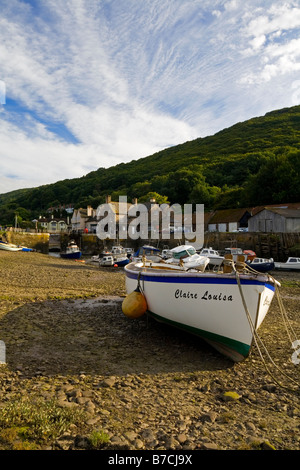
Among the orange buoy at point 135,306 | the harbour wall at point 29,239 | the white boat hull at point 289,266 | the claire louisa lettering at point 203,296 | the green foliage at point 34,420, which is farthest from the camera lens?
the harbour wall at point 29,239

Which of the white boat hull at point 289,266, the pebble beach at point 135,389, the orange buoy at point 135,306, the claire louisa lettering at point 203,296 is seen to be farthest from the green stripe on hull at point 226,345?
the white boat hull at point 289,266

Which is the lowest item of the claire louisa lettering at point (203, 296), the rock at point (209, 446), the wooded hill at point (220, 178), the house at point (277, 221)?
the rock at point (209, 446)

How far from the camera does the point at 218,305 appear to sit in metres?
7.83

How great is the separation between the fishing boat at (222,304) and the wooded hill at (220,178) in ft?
191

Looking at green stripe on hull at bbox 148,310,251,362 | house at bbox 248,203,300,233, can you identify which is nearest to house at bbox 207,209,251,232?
house at bbox 248,203,300,233

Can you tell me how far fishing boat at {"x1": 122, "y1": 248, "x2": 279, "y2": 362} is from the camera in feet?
24.3

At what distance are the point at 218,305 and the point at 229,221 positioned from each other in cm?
5252

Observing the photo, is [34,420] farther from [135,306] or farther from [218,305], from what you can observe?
[135,306]

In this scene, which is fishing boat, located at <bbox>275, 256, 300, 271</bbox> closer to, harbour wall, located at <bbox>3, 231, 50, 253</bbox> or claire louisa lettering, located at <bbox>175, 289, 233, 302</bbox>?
claire louisa lettering, located at <bbox>175, 289, 233, 302</bbox>

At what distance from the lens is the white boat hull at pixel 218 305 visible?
24.4 ft

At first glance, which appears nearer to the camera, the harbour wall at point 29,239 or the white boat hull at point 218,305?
the white boat hull at point 218,305

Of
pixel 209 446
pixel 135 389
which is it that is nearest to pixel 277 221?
pixel 135 389

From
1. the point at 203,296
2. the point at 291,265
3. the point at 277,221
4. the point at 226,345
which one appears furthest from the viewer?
the point at 277,221

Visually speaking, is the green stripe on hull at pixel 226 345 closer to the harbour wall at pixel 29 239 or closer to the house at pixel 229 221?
the harbour wall at pixel 29 239
